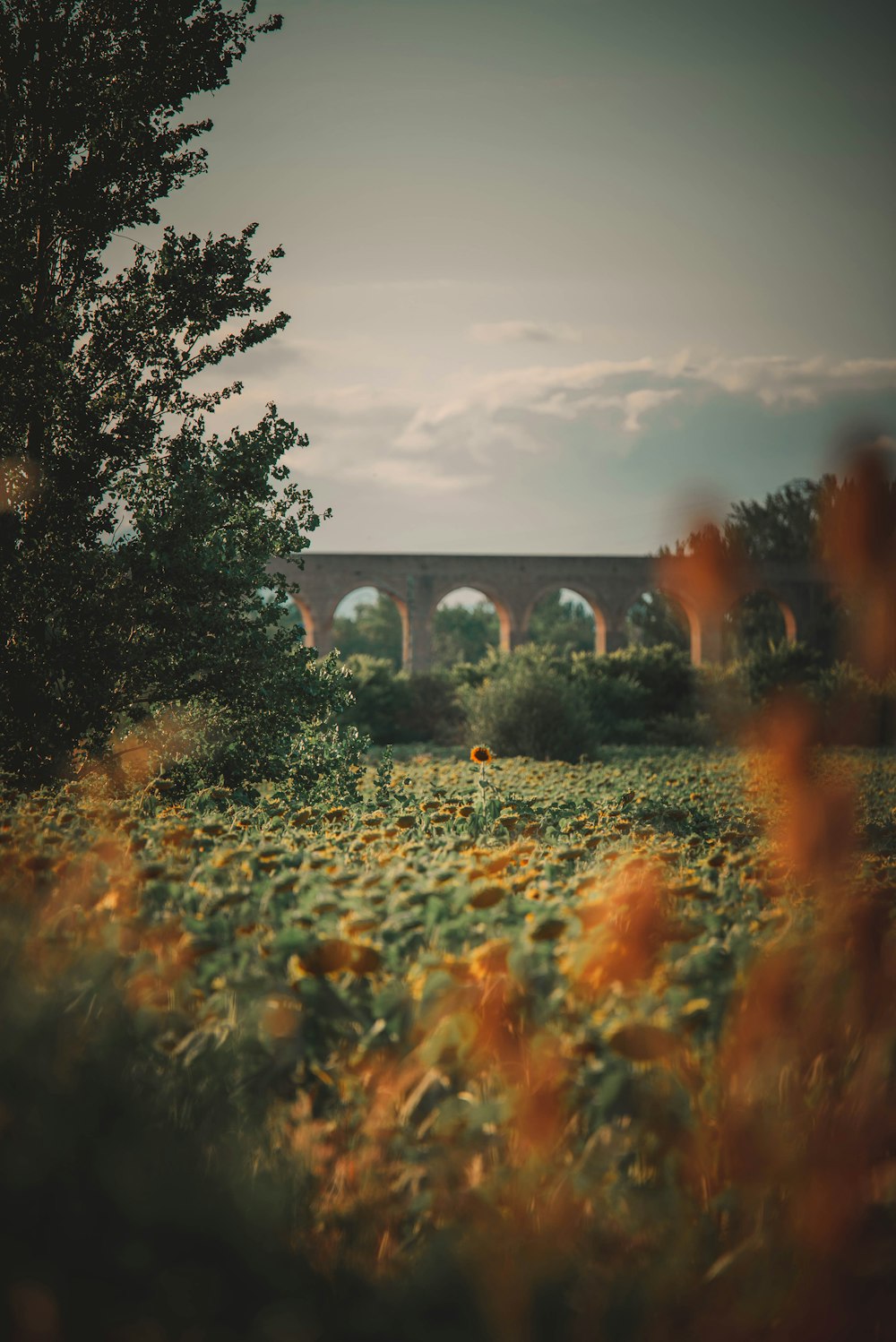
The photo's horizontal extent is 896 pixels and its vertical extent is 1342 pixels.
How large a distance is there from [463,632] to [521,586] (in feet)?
78.7

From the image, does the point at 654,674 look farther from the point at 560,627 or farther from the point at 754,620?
the point at 560,627


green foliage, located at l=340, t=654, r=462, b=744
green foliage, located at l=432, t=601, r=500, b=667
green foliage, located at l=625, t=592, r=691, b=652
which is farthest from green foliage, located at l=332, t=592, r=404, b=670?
green foliage, located at l=340, t=654, r=462, b=744

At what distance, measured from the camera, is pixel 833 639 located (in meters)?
32.0

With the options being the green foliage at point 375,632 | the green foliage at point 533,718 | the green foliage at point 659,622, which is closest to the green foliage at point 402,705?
the green foliage at point 533,718

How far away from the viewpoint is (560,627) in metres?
47.4

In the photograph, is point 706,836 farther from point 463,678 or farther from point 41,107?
point 463,678

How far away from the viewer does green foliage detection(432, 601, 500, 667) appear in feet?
165

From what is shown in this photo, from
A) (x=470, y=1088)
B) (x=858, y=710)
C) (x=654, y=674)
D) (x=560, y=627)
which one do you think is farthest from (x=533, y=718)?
(x=560, y=627)

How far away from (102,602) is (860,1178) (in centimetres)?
482

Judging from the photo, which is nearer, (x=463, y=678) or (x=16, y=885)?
(x=16, y=885)

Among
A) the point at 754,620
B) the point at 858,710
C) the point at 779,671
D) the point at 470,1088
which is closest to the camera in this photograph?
the point at 470,1088

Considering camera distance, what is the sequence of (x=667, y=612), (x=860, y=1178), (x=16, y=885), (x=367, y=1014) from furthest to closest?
1. (x=667, y=612)
2. (x=16, y=885)
3. (x=367, y=1014)
4. (x=860, y=1178)

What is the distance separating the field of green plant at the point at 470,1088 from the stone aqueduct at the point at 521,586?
84.8 ft

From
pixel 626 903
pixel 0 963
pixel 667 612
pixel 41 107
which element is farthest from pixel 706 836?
pixel 667 612
